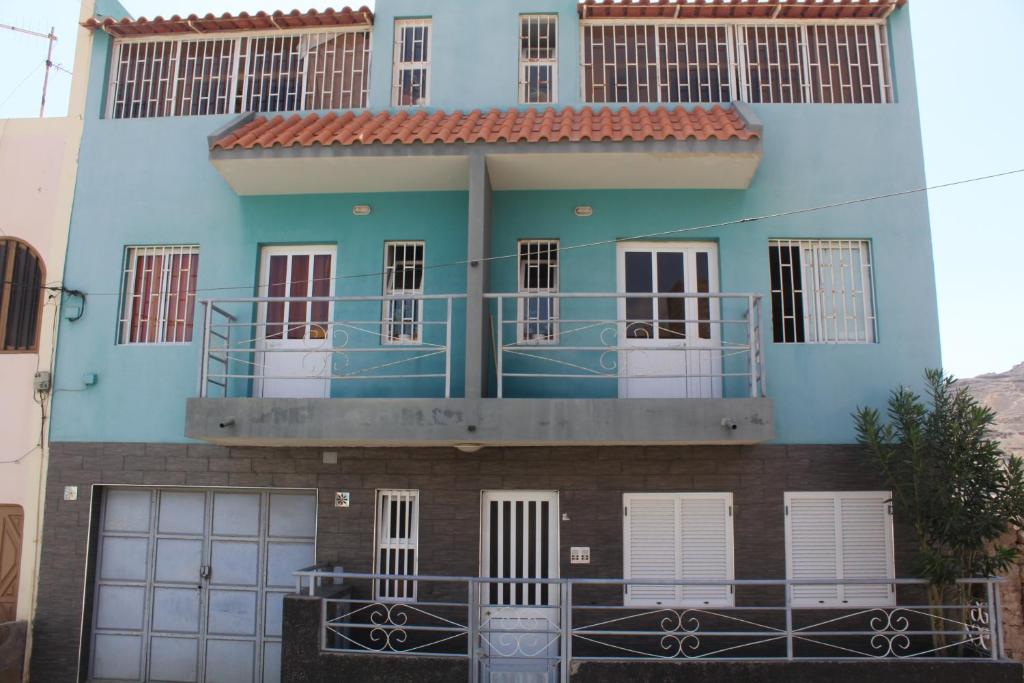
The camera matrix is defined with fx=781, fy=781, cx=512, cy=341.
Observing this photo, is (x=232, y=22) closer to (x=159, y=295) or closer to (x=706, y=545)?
(x=159, y=295)

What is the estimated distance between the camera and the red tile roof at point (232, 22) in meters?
10.7

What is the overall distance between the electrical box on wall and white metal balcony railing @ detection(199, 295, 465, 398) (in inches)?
98.1

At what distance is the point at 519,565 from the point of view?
946cm

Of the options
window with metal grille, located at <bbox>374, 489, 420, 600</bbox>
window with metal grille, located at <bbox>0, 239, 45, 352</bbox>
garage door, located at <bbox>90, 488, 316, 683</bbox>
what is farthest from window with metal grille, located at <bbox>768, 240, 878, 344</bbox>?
window with metal grille, located at <bbox>0, 239, 45, 352</bbox>

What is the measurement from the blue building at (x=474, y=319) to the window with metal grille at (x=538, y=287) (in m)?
0.04

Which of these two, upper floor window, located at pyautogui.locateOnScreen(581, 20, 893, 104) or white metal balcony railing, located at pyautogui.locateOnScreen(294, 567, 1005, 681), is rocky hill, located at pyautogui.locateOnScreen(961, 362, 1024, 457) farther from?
upper floor window, located at pyautogui.locateOnScreen(581, 20, 893, 104)

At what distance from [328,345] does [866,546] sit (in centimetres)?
705

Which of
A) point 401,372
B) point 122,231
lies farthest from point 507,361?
point 122,231

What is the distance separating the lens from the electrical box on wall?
368 inches

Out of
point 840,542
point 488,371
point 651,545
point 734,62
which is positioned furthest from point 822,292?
point 488,371

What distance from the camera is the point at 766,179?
33.0 feet

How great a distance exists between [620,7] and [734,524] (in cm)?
690

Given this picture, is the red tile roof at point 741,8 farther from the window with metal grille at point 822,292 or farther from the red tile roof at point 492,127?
the window with metal grille at point 822,292

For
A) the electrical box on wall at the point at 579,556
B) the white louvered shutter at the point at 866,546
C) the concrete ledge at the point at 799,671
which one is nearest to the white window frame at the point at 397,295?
the electrical box on wall at the point at 579,556
